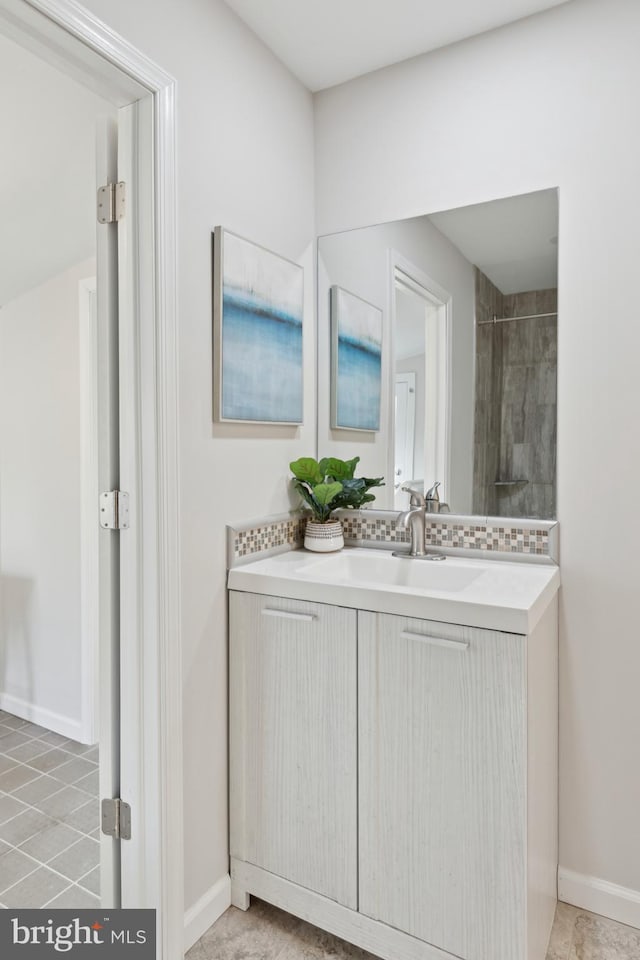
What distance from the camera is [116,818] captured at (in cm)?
149

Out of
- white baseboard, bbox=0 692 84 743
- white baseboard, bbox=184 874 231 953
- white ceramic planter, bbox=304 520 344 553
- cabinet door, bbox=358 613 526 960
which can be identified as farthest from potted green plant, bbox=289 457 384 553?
white baseboard, bbox=0 692 84 743

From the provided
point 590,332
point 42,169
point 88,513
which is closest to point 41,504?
point 88,513

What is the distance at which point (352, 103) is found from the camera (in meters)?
2.05

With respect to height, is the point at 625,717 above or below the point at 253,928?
above

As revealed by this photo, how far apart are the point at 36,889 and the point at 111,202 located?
1.96 meters

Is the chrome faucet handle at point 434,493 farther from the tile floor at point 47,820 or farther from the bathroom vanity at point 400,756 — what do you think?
the tile floor at point 47,820

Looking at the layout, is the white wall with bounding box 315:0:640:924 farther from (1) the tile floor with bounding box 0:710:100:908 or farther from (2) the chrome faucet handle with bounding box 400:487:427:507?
(1) the tile floor with bounding box 0:710:100:908

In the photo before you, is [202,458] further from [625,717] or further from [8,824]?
[8,824]

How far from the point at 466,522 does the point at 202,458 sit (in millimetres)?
854

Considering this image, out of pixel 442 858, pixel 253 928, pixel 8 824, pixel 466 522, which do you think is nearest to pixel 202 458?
pixel 466 522

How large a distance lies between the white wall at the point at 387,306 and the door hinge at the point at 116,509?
856mm

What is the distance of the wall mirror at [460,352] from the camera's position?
1.78 m

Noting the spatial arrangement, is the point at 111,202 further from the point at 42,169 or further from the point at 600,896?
the point at 600,896

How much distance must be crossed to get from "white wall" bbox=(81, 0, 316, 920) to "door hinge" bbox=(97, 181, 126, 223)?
14cm
